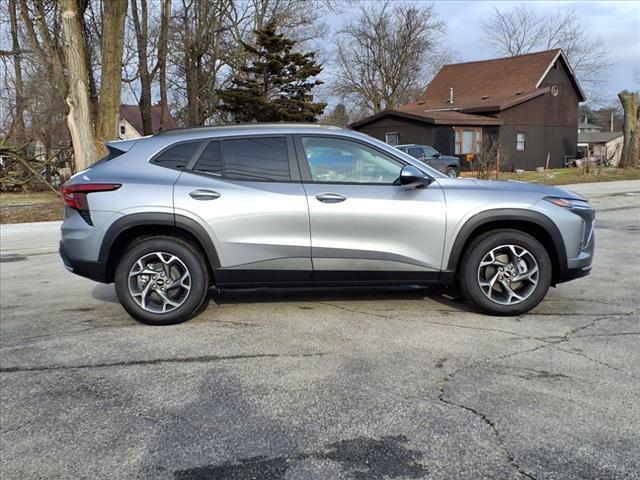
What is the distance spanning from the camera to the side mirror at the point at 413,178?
15.5 ft

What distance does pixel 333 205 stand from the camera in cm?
478

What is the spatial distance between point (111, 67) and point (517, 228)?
12.8 metres

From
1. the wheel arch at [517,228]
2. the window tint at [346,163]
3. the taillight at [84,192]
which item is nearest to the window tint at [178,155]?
the taillight at [84,192]

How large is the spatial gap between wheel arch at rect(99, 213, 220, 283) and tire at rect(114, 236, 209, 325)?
0.08 meters

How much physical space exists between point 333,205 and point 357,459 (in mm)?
2473

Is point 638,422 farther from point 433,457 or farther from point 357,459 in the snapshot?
point 357,459

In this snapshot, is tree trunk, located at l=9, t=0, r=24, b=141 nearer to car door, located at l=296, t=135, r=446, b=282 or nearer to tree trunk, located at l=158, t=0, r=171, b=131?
tree trunk, located at l=158, t=0, r=171, b=131

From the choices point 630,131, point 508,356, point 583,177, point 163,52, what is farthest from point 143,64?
point 508,356

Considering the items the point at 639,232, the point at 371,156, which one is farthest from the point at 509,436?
the point at 639,232

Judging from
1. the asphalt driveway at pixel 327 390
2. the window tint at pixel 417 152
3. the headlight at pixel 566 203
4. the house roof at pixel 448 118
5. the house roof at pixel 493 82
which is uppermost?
the house roof at pixel 493 82

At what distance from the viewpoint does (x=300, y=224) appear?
15.7 ft

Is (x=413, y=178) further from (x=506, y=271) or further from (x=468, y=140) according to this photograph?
(x=468, y=140)

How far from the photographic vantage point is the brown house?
30125mm

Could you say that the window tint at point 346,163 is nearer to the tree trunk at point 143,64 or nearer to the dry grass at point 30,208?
the dry grass at point 30,208
